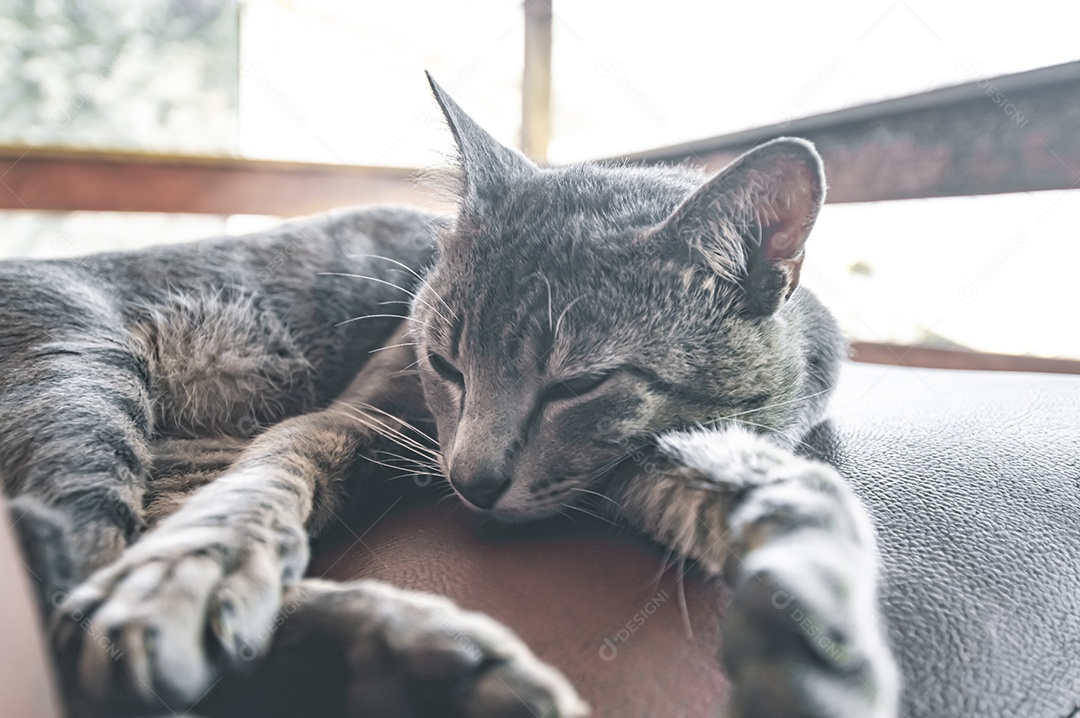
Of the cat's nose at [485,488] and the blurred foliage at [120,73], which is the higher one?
the blurred foliage at [120,73]

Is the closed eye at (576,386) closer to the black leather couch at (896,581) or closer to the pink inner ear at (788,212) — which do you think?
the black leather couch at (896,581)

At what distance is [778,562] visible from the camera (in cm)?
48

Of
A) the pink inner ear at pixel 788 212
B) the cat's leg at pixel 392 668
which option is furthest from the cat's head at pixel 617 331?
the cat's leg at pixel 392 668

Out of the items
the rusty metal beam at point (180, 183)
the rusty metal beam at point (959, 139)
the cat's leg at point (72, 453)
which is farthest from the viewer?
the rusty metal beam at point (180, 183)

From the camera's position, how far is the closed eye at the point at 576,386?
0.80m

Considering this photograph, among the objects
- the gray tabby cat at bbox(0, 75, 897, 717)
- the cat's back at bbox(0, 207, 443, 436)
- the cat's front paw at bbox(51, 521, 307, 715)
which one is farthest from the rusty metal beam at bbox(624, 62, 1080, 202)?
the cat's front paw at bbox(51, 521, 307, 715)

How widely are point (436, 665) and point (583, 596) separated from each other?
0.17 metres

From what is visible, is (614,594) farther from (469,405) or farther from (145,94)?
(145,94)

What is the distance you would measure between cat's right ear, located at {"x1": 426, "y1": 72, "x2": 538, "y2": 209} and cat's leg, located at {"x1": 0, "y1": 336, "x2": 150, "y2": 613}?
1.93ft

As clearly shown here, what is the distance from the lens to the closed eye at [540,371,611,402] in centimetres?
80

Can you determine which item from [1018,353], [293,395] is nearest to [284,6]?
Result: [293,395]

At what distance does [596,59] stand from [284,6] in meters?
1.52

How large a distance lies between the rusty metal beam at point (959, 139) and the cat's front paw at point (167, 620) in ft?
5.64

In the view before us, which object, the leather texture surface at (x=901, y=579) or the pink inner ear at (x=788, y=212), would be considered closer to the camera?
the leather texture surface at (x=901, y=579)
